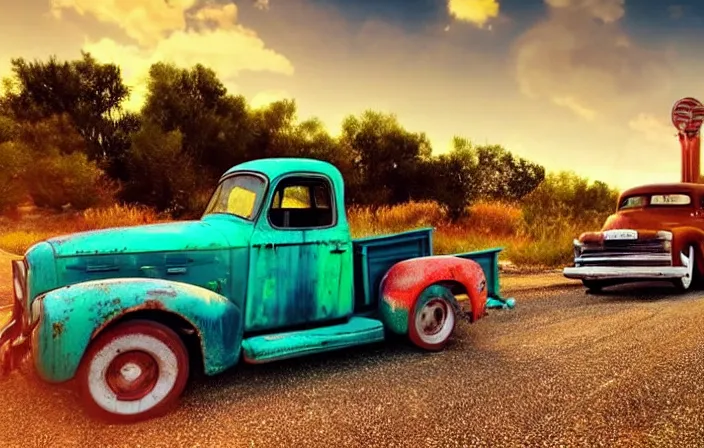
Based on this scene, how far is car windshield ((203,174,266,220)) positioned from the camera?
17.3 feet

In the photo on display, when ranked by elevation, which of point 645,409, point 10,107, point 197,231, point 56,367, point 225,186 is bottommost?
point 645,409

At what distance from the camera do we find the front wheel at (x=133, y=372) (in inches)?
166

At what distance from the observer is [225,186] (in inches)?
232

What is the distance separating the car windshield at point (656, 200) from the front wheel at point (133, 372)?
9455 mm

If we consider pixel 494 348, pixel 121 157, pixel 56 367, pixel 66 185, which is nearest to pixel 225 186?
pixel 56 367

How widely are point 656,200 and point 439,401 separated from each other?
844 centimetres

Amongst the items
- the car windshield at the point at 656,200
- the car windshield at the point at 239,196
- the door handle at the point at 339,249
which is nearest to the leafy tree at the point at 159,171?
the car windshield at the point at 656,200

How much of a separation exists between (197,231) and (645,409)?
3.47 metres

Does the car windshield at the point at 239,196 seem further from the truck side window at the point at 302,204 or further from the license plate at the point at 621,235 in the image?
the license plate at the point at 621,235

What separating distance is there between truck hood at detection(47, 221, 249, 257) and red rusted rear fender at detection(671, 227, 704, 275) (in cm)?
729

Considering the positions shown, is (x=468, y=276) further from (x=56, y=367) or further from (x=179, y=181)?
(x=179, y=181)

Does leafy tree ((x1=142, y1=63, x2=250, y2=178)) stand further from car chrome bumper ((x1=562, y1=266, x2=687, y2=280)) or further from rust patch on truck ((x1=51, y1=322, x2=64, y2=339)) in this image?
rust patch on truck ((x1=51, y1=322, x2=64, y2=339))

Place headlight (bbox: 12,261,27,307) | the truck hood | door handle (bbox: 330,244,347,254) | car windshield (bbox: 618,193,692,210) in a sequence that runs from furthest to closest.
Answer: car windshield (bbox: 618,193,692,210) < door handle (bbox: 330,244,347,254) < headlight (bbox: 12,261,27,307) < the truck hood

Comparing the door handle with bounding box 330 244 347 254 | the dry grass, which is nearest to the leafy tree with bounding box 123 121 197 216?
the dry grass
